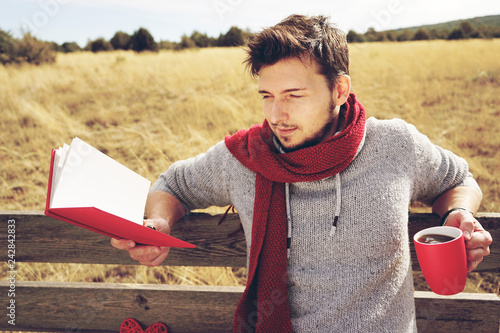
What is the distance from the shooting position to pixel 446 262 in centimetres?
135

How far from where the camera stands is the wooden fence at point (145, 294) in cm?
184

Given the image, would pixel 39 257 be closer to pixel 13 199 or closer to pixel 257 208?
pixel 257 208

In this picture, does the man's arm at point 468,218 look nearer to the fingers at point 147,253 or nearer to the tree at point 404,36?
the fingers at point 147,253

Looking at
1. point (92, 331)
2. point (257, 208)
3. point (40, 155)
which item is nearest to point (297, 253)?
point (257, 208)

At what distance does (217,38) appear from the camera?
21672 millimetres

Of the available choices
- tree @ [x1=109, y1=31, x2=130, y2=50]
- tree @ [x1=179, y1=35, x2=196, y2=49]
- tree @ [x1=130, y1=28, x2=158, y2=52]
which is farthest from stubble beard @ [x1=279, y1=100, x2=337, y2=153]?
tree @ [x1=109, y1=31, x2=130, y2=50]

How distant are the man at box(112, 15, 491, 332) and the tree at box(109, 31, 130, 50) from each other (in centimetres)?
2002

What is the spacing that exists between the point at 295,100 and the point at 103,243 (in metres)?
1.13

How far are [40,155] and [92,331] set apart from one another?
11.7 feet

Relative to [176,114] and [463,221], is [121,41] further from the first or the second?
[463,221]

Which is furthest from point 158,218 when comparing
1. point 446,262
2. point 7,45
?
point 7,45

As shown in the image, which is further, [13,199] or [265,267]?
[13,199]

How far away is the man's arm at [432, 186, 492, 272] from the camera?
1.45 meters

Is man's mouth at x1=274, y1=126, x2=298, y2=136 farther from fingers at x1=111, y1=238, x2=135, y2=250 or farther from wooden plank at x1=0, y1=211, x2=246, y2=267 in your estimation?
fingers at x1=111, y1=238, x2=135, y2=250
